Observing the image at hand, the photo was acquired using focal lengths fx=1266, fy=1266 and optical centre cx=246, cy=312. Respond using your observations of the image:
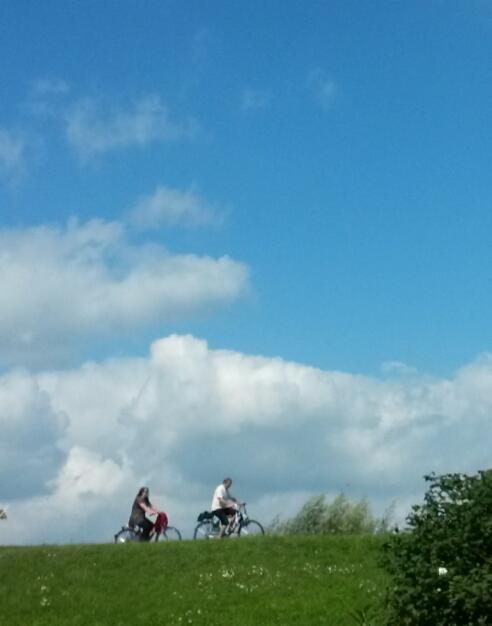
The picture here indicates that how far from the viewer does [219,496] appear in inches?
1289

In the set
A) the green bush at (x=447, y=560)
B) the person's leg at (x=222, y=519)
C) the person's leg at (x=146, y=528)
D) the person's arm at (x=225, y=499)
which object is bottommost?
the green bush at (x=447, y=560)

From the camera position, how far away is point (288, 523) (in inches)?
1368

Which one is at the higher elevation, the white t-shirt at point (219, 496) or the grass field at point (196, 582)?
the white t-shirt at point (219, 496)

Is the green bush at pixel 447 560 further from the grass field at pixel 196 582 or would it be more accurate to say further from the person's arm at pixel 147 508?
the person's arm at pixel 147 508

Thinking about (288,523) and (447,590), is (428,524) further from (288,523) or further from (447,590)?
(288,523)

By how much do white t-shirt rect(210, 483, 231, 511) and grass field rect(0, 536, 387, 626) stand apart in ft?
17.5

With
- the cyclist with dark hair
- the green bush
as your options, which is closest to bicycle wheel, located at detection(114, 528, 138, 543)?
the cyclist with dark hair

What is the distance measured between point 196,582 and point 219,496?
958 cm

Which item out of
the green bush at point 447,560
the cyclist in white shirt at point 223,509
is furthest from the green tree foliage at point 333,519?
the green bush at point 447,560

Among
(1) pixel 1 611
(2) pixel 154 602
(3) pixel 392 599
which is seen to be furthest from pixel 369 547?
(3) pixel 392 599

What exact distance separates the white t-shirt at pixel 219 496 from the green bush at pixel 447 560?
1848 cm

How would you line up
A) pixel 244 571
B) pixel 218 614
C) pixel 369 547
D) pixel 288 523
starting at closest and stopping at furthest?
pixel 218 614, pixel 244 571, pixel 369 547, pixel 288 523

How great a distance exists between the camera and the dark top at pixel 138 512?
106 ft

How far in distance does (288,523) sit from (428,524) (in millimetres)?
20854
